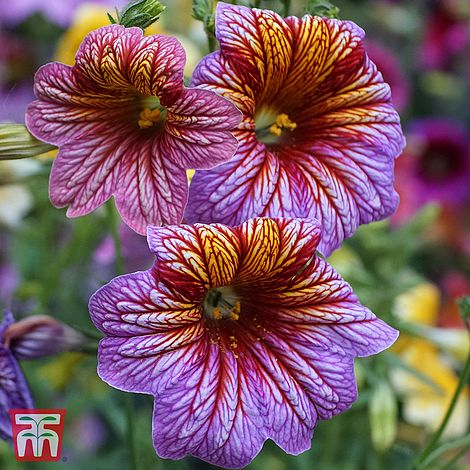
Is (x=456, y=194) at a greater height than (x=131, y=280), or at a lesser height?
lesser

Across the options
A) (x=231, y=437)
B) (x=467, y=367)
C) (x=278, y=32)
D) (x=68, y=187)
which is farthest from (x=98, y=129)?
(x=467, y=367)

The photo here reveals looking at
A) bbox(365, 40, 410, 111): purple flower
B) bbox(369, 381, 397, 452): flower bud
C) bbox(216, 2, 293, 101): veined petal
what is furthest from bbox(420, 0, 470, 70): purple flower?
bbox(216, 2, 293, 101): veined petal

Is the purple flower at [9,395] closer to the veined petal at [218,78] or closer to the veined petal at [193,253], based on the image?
the veined petal at [193,253]

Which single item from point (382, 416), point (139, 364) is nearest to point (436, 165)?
point (382, 416)

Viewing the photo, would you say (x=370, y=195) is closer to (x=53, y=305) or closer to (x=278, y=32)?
(x=278, y=32)

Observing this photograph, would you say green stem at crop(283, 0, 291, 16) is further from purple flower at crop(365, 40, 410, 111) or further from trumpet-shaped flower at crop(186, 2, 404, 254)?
purple flower at crop(365, 40, 410, 111)

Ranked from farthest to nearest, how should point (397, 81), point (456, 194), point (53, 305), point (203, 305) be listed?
point (456, 194) < point (397, 81) < point (53, 305) < point (203, 305)

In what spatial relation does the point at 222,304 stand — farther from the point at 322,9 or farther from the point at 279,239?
the point at 322,9
